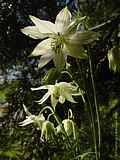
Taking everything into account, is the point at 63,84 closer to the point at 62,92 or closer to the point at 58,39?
the point at 62,92

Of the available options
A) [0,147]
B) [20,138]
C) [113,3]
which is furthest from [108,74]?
[0,147]

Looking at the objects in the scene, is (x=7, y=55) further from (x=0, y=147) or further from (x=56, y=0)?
(x=0, y=147)

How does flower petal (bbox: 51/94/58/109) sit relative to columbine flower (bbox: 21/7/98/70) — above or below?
below

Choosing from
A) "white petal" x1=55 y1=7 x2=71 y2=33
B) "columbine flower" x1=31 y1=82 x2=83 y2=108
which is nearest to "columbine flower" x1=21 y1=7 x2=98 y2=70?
"white petal" x1=55 y1=7 x2=71 y2=33

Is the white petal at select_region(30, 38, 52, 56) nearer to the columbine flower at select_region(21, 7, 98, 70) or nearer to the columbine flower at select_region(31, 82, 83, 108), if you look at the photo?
the columbine flower at select_region(21, 7, 98, 70)

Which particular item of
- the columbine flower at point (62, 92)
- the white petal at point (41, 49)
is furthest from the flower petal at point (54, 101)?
the white petal at point (41, 49)

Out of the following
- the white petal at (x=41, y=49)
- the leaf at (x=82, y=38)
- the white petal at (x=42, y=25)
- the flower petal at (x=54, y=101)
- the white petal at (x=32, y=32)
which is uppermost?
the white petal at (x=42, y=25)

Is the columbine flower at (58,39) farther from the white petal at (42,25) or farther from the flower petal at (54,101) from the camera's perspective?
the flower petal at (54,101)

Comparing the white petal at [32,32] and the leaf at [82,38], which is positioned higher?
the white petal at [32,32]
